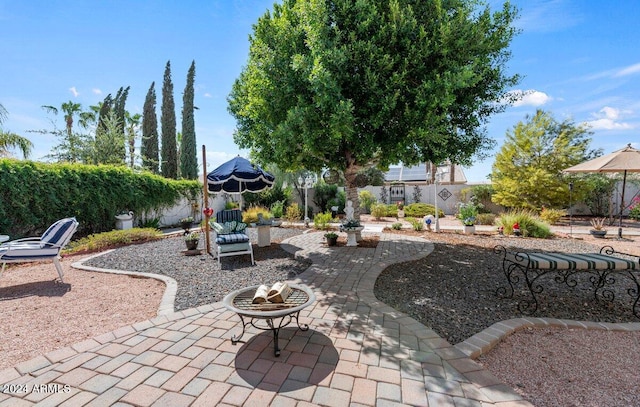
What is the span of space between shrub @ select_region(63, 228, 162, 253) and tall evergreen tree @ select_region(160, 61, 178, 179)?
47.6ft

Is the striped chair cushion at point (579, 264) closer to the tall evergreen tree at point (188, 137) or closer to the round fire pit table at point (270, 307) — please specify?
the round fire pit table at point (270, 307)

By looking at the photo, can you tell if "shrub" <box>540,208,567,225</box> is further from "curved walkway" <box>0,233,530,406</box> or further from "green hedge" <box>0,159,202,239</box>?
"green hedge" <box>0,159,202,239</box>

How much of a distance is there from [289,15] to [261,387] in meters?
6.81

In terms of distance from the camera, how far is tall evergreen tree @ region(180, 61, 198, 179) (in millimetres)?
20656

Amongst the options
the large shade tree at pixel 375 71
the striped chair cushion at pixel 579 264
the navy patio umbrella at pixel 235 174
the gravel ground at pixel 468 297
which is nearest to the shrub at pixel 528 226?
the gravel ground at pixel 468 297

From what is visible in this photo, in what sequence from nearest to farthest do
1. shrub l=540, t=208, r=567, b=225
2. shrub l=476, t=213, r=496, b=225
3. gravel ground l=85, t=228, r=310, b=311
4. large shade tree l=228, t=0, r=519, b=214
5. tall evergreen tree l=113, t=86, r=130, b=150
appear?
gravel ground l=85, t=228, r=310, b=311, large shade tree l=228, t=0, r=519, b=214, shrub l=540, t=208, r=567, b=225, shrub l=476, t=213, r=496, b=225, tall evergreen tree l=113, t=86, r=130, b=150

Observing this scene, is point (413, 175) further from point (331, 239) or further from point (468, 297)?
point (468, 297)

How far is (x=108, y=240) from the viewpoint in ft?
24.9

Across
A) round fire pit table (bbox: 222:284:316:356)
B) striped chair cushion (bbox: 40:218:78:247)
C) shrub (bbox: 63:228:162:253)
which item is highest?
striped chair cushion (bbox: 40:218:78:247)

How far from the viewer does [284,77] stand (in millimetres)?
5539

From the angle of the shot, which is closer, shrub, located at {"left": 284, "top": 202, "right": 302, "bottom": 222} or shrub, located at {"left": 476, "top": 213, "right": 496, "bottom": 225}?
shrub, located at {"left": 476, "top": 213, "right": 496, "bottom": 225}

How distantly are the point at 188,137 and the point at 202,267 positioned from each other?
1864 centimetres

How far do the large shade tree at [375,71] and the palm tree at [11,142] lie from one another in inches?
427

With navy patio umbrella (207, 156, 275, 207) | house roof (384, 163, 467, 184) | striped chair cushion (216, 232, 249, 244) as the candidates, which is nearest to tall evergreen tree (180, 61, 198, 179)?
navy patio umbrella (207, 156, 275, 207)
